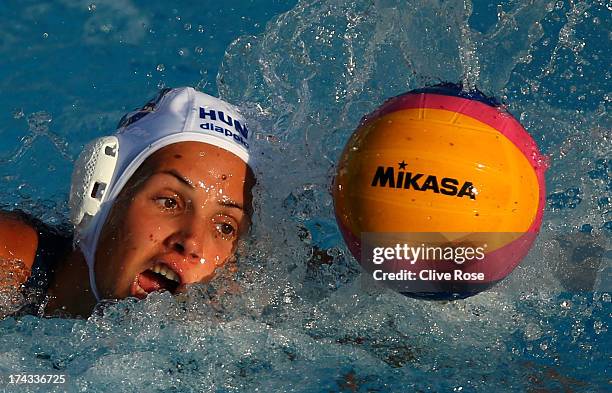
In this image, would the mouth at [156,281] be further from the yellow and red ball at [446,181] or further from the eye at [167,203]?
the yellow and red ball at [446,181]

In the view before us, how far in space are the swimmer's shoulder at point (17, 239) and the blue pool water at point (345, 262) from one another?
26 cm

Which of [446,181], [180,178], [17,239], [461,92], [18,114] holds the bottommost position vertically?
[446,181]

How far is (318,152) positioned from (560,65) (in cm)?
197

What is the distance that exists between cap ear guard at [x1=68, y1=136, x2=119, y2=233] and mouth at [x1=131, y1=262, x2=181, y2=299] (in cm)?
37

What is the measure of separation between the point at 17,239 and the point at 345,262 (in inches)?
50.9

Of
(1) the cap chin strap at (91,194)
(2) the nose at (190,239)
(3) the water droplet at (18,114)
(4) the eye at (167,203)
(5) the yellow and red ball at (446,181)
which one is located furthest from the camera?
(3) the water droplet at (18,114)

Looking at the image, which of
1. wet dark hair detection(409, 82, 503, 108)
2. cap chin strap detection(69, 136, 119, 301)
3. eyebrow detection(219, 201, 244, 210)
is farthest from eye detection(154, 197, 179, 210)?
wet dark hair detection(409, 82, 503, 108)

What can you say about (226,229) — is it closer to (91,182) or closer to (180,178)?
(180,178)

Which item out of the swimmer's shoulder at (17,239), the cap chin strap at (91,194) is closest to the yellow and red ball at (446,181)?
the cap chin strap at (91,194)

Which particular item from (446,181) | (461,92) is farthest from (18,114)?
(446,181)

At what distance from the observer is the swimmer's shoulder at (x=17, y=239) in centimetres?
334

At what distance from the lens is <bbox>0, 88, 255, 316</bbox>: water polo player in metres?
3.02

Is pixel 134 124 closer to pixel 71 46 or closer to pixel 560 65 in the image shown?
pixel 71 46

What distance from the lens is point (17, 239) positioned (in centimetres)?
338
